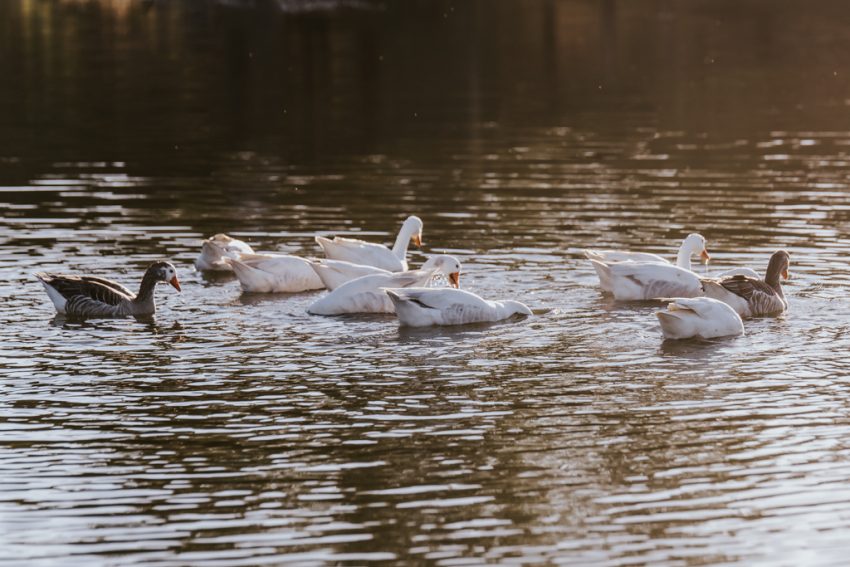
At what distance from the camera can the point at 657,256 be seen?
19.0 meters

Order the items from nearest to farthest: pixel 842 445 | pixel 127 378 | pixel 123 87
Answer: pixel 842 445, pixel 127 378, pixel 123 87

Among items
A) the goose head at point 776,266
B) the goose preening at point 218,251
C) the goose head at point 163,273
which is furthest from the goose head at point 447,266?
the goose head at point 776,266

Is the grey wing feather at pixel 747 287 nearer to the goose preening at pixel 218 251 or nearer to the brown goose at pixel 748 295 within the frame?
the brown goose at pixel 748 295

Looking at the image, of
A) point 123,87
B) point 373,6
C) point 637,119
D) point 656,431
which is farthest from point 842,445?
point 373,6

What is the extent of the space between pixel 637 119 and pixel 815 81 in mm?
13283

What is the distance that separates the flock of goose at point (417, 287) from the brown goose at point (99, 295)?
0.5 inches

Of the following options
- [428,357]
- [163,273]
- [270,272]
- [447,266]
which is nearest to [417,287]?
[447,266]

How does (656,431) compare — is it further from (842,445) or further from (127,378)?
(127,378)

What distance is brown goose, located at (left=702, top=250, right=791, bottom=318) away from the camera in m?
17.1

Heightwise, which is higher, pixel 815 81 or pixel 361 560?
pixel 815 81

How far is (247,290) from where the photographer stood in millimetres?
18938

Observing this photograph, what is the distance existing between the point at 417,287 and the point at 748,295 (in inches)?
150

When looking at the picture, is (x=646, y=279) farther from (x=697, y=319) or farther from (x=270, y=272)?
(x=270, y=272)

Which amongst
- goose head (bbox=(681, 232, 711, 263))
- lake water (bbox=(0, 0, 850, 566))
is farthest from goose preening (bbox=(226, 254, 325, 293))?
goose head (bbox=(681, 232, 711, 263))
